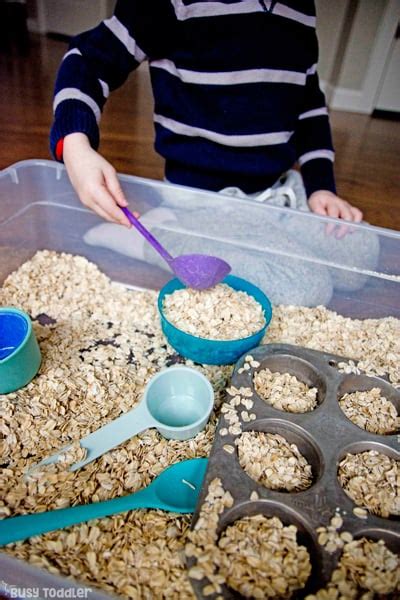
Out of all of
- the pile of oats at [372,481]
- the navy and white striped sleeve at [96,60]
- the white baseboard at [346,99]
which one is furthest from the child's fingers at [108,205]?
the white baseboard at [346,99]

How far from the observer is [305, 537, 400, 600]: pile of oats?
1.59 feet

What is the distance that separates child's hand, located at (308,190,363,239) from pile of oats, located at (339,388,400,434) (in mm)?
390

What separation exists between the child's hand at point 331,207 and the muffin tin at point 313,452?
371 mm

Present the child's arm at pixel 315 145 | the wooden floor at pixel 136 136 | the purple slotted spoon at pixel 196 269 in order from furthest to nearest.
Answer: the wooden floor at pixel 136 136 → the child's arm at pixel 315 145 → the purple slotted spoon at pixel 196 269

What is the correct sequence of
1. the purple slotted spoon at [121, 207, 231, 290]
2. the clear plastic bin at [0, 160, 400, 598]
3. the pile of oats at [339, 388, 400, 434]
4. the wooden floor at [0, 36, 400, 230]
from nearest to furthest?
the pile of oats at [339, 388, 400, 434]
the purple slotted spoon at [121, 207, 231, 290]
the clear plastic bin at [0, 160, 400, 598]
the wooden floor at [0, 36, 400, 230]

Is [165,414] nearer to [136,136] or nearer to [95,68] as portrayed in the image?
[95,68]

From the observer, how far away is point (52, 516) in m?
0.54

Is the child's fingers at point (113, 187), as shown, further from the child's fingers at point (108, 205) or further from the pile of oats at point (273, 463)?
the pile of oats at point (273, 463)

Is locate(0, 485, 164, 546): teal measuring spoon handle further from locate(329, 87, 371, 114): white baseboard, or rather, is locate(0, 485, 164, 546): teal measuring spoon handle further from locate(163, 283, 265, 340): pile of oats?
locate(329, 87, 371, 114): white baseboard

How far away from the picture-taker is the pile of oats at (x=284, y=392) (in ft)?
2.32

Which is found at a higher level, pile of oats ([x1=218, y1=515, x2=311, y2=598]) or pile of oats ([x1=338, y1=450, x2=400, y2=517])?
pile of oats ([x1=338, y1=450, x2=400, y2=517])

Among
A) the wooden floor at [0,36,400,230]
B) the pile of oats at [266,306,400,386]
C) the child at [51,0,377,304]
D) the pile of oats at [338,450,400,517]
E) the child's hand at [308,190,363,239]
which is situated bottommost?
the wooden floor at [0,36,400,230]

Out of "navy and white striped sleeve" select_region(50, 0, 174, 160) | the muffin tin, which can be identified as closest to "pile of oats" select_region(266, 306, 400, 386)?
the muffin tin

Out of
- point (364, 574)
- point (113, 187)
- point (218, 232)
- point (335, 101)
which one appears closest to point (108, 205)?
point (113, 187)
